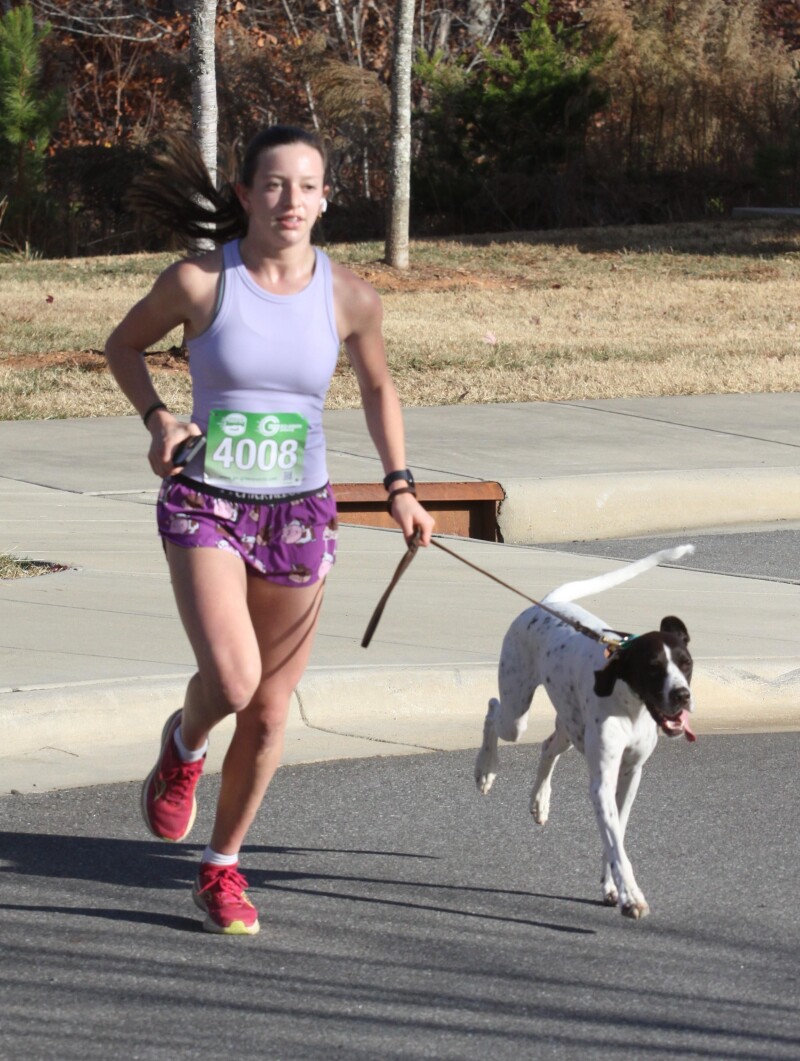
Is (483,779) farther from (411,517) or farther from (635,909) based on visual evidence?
(411,517)

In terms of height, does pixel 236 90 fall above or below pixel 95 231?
above

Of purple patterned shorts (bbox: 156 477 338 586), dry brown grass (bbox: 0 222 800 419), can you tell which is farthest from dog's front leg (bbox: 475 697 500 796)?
dry brown grass (bbox: 0 222 800 419)

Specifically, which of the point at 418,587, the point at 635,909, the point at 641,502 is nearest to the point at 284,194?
the point at 635,909

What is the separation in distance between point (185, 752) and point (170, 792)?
4.9 inches

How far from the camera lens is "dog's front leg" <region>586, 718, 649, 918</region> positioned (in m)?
4.36

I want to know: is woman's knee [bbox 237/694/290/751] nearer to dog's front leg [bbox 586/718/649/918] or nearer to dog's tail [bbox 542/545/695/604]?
dog's front leg [bbox 586/718/649/918]

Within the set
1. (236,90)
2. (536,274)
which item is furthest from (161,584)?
(236,90)

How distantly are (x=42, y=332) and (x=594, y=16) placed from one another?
53.2 ft

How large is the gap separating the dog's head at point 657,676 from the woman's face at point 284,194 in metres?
1.33

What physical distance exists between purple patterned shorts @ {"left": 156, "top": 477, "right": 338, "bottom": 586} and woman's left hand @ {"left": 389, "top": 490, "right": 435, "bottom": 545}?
23 cm

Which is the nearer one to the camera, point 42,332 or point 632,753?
point 632,753

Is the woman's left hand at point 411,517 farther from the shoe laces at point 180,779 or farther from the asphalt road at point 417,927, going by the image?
the asphalt road at point 417,927

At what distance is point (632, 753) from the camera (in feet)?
15.0

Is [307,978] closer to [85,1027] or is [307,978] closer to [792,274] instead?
[85,1027]
